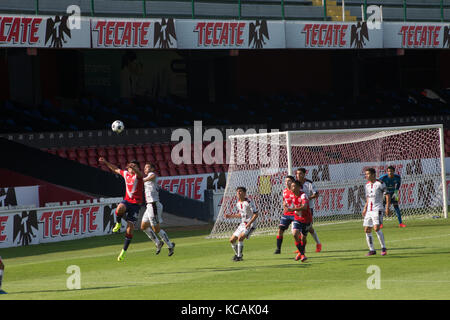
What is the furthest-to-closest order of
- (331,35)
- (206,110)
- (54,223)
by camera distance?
(206,110) < (331,35) < (54,223)

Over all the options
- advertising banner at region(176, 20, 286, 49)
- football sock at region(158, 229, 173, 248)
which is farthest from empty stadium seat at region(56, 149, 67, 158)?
football sock at region(158, 229, 173, 248)

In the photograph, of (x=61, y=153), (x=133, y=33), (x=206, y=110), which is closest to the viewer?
(x=133, y=33)

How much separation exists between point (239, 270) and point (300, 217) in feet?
6.02

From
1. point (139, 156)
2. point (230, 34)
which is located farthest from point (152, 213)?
point (230, 34)

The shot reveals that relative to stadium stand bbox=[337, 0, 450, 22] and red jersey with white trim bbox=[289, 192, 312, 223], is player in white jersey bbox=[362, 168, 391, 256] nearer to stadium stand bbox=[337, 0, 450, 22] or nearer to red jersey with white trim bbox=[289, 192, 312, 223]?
red jersey with white trim bbox=[289, 192, 312, 223]

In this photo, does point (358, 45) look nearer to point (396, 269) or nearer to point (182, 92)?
point (182, 92)

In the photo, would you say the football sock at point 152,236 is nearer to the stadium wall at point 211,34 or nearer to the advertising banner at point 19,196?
the advertising banner at point 19,196

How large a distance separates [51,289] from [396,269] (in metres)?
6.35

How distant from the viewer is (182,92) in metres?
38.9

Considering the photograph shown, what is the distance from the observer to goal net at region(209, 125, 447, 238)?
2748cm

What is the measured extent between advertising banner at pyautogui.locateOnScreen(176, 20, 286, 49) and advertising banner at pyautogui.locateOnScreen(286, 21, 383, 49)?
57cm

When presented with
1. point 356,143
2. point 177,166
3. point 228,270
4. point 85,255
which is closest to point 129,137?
point 177,166

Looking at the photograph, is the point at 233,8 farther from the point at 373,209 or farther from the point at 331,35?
the point at 373,209

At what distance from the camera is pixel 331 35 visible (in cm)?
3497
